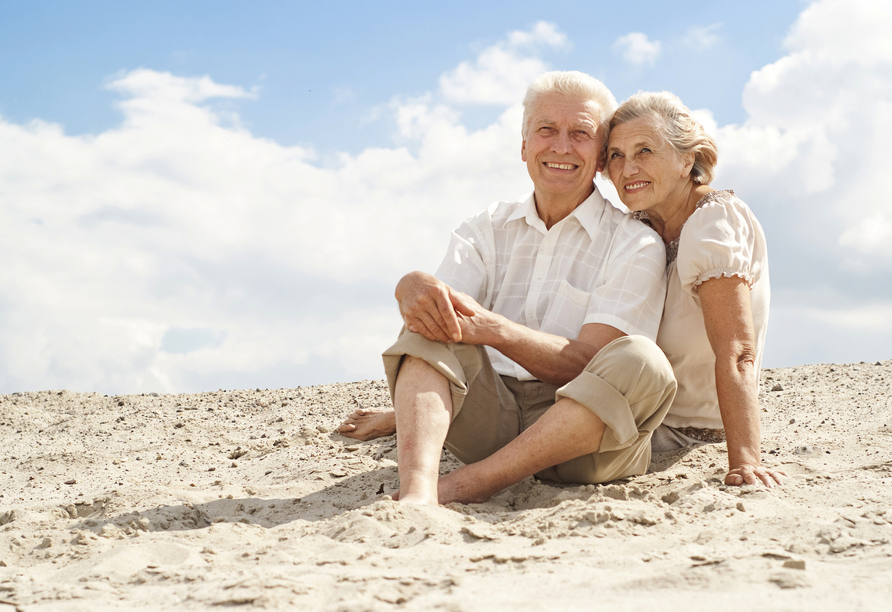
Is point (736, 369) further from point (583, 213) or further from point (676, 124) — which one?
point (676, 124)

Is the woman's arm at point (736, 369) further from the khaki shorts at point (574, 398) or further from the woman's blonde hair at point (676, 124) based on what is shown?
the woman's blonde hair at point (676, 124)

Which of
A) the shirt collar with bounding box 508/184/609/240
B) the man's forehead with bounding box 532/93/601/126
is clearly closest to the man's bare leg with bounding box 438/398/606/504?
the shirt collar with bounding box 508/184/609/240

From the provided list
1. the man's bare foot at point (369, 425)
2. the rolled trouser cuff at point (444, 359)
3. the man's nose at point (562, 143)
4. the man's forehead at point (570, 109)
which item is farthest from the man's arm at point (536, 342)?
the man's bare foot at point (369, 425)

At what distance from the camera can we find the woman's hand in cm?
348

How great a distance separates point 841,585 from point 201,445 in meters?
5.25

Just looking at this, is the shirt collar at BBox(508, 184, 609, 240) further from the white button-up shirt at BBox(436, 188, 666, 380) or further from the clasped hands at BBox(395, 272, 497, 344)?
the clasped hands at BBox(395, 272, 497, 344)


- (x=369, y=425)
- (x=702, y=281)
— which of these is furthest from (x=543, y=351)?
(x=369, y=425)

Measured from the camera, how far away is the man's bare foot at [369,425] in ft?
18.5

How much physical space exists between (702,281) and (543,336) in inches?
33.7

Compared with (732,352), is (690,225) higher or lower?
higher

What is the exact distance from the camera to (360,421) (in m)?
5.79

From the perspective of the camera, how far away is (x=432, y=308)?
11.4ft

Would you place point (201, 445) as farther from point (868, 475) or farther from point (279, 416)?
point (868, 475)

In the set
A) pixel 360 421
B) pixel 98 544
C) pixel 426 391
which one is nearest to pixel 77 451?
pixel 360 421
